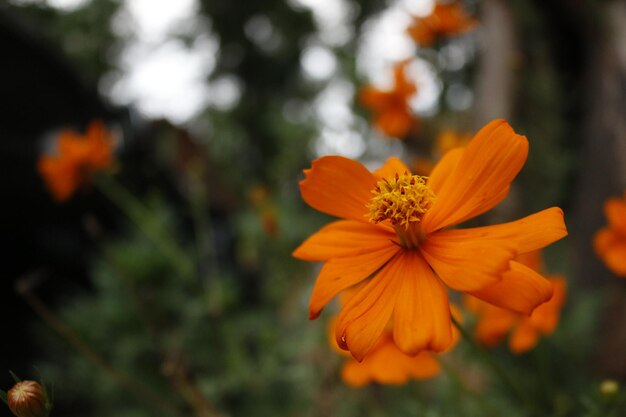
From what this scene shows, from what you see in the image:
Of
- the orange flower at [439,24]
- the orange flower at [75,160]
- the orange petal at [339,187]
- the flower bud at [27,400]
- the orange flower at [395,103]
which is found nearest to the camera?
the flower bud at [27,400]

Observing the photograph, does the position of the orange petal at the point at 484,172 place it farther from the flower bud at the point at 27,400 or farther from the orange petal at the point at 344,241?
the flower bud at the point at 27,400

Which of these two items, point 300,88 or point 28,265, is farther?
point 300,88

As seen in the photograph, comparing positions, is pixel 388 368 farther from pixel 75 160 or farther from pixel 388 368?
pixel 75 160

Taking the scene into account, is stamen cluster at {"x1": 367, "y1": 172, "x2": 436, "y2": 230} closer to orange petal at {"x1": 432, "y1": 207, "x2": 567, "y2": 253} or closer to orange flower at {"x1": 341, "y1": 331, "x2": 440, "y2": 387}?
orange petal at {"x1": 432, "y1": 207, "x2": 567, "y2": 253}

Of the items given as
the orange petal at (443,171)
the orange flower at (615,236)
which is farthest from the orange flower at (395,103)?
the orange petal at (443,171)

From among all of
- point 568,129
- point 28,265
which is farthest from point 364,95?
point 28,265

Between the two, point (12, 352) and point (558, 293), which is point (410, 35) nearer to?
point (558, 293)

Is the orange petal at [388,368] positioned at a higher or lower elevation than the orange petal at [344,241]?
lower
